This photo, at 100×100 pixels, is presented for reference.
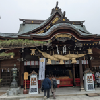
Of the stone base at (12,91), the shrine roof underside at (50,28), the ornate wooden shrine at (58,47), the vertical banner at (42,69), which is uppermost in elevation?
the shrine roof underside at (50,28)

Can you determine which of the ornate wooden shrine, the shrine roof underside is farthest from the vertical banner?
the shrine roof underside

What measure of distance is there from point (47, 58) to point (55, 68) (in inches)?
183

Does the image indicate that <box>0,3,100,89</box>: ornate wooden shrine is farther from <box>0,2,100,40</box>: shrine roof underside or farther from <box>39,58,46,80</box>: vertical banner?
<box>39,58,46,80</box>: vertical banner

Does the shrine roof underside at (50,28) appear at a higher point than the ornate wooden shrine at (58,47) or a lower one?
higher

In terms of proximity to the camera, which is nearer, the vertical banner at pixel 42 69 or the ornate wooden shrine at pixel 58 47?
the vertical banner at pixel 42 69

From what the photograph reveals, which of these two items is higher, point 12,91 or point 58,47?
point 58,47

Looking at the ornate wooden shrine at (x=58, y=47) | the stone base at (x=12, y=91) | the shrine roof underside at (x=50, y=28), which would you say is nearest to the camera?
the stone base at (x=12, y=91)

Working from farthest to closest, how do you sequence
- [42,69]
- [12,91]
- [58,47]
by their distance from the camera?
[58,47] → [42,69] → [12,91]

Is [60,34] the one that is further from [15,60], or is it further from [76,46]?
[15,60]

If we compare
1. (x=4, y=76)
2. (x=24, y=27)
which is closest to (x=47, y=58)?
(x=4, y=76)

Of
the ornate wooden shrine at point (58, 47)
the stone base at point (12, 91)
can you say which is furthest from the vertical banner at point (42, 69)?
the stone base at point (12, 91)

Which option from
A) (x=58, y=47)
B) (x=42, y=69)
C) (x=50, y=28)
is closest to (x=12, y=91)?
(x=42, y=69)

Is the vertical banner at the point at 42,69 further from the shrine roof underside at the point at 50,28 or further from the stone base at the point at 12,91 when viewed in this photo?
Answer: the stone base at the point at 12,91

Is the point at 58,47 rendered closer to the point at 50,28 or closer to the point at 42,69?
the point at 50,28
